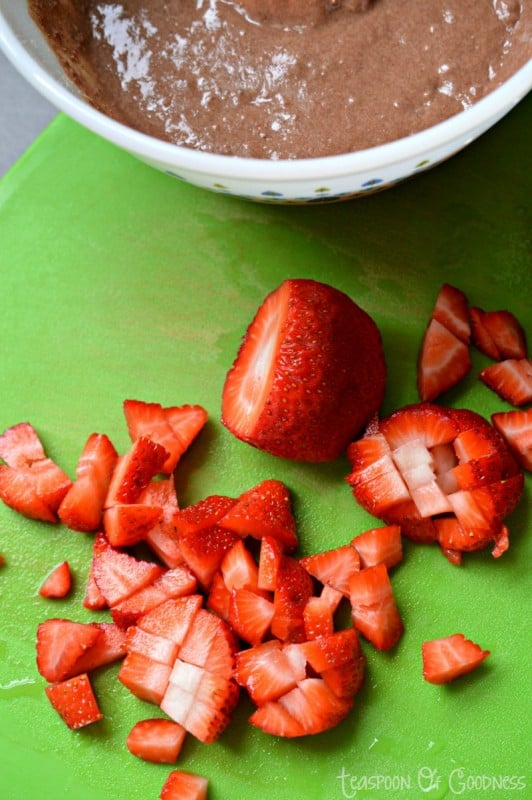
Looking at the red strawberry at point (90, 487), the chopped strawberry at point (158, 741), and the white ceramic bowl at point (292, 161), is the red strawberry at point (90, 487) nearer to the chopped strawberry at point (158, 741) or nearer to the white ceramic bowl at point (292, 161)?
the chopped strawberry at point (158, 741)

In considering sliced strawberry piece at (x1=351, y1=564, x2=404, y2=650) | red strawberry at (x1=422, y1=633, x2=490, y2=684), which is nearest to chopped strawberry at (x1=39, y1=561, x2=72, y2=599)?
sliced strawberry piece at (x1=351, y1=564, x2=404, y2=650)

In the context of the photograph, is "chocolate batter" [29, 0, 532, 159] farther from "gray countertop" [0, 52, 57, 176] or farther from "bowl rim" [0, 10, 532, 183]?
"gray countertop" [0, 52, 57, 176]

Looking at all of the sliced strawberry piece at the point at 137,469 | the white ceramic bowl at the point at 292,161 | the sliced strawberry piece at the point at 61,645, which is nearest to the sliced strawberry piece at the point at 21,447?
the sliced strawberry piece at the point at 137,469

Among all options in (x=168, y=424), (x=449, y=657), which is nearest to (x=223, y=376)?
(x=168, y=424)

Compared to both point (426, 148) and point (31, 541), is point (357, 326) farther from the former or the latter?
point (31, 541)

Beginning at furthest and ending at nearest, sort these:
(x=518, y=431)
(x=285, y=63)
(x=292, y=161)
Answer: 1. (x=518, y=431)
2. (x=285, y=63)
3. (x=292, y=161)

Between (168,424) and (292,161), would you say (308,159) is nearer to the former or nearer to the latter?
(292,161)
